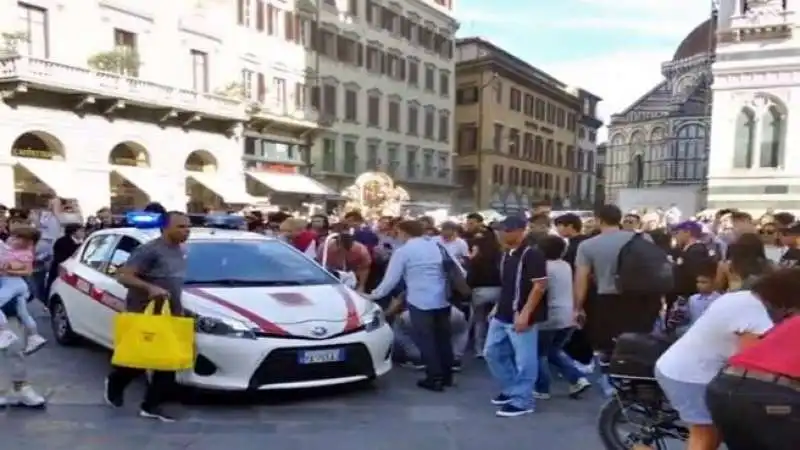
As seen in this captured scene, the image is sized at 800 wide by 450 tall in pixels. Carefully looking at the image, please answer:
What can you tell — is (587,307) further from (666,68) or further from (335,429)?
(666,68)

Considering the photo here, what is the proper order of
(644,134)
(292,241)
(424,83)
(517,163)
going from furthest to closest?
(644,134)
(517,163)
(424,83)
(292,241)

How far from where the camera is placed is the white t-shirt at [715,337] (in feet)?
11.1

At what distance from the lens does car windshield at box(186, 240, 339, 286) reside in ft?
22.8

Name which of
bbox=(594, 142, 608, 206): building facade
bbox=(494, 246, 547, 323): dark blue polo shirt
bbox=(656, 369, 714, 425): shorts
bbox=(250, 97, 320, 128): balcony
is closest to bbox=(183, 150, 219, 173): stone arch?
bbox=(250, 97, 320, 128): balcony

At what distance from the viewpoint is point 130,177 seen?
27.6 m

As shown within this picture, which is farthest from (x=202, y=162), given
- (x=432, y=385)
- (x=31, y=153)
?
(x=432, y=385)

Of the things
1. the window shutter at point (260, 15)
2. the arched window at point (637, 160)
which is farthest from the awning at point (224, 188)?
the arched window at point (637, 160)

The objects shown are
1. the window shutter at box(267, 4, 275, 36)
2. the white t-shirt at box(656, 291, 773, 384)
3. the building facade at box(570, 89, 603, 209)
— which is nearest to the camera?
the white t-shirt at box(656, 291, 773, 384)

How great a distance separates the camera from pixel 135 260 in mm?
5957

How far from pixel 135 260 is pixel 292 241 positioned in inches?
182

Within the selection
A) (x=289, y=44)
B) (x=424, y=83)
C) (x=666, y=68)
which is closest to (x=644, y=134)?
(x=666, y=68)

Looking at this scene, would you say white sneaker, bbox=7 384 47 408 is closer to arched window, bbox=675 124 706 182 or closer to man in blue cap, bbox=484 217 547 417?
man in blue cap, bbox=484 217 547 417

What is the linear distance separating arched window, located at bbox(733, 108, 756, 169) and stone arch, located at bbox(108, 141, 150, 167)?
23.5 metres

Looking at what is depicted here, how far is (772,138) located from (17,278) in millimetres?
29498
